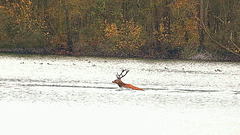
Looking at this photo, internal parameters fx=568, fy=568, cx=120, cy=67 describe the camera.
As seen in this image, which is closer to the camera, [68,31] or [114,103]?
[114,103]

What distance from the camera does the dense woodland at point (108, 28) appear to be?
6400 cm

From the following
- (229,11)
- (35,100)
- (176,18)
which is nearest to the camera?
(35,100)

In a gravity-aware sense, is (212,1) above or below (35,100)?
above

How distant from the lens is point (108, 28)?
6569cm

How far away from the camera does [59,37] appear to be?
2653 inches

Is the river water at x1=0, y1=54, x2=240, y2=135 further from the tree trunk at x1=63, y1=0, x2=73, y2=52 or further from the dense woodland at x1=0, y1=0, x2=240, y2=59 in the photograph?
the tree trunk at x1=63, y1=0, x2=73, y2=52

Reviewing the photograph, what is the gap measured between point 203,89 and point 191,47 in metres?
30.3

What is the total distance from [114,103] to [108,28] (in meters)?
41.2

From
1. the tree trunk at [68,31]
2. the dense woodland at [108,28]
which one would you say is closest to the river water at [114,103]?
the dense woodland at [108,28]

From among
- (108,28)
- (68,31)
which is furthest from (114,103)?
(68,31)

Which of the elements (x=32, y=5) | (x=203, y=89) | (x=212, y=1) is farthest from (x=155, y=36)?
(x=203, y=89)

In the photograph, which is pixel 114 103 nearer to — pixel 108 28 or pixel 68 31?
pixel 108 28

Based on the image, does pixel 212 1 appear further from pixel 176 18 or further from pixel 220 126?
pixel 220 126

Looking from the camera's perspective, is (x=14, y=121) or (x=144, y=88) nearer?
(x=14, y=121)
